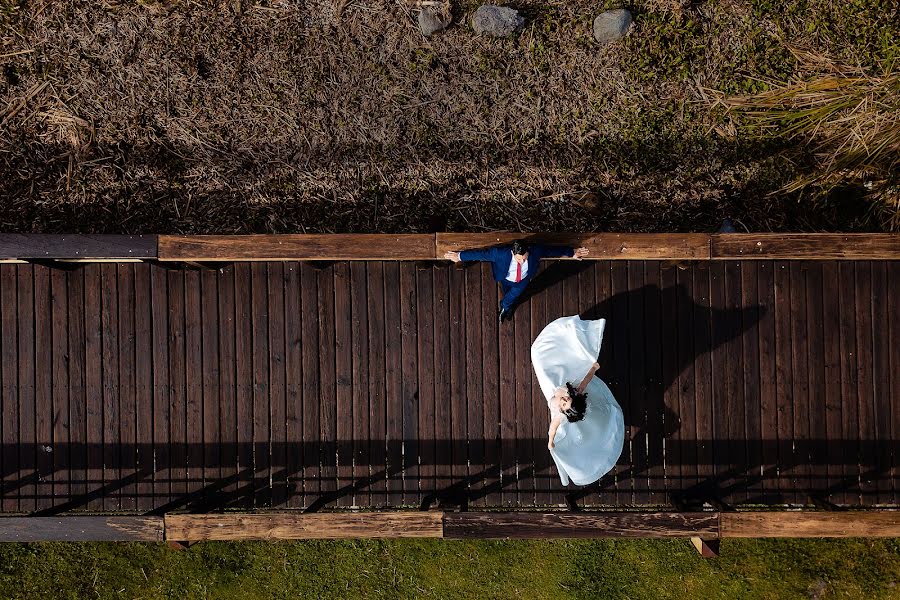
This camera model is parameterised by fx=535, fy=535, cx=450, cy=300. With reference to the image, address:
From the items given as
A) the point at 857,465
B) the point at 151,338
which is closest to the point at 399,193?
the point at 151,338

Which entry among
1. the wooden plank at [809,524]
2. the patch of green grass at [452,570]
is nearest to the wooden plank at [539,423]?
the wooden plank at [809,524]

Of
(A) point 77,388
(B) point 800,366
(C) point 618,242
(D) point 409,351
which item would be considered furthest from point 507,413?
(A) point 77,388

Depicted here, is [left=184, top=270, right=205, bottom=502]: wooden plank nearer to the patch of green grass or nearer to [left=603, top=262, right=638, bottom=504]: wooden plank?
the patch of green grass

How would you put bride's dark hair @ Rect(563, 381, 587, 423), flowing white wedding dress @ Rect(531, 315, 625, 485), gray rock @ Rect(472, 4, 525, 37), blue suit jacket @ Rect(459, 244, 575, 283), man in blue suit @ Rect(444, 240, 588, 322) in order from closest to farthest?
bride's dark hair @ Rect(563, 381, 587, 423) < man in blue suit @ Rect(444, 240, 588, 322) < blue suit jacket @ Rect(459, 244, 575, 283) < flowing white wedding dress @ Rect(531, 315, 625, 485) < gray rock @ Rect(472, 4, 525, 37)

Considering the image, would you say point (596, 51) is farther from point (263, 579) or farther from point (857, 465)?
point (263, 579)

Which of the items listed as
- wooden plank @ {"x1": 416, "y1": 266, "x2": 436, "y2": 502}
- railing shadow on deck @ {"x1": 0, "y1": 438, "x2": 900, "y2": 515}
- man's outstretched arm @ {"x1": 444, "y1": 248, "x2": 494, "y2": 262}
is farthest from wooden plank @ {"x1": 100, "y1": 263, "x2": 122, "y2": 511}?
man's outstretched arm @ {"x1": 444, "y1": 248, "x2": 494, "y2": 262}
